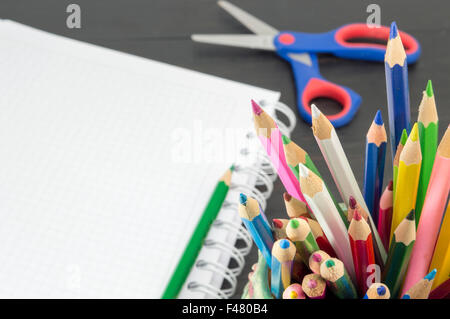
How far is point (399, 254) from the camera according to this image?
33 cm

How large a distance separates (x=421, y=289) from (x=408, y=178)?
0.06 meters

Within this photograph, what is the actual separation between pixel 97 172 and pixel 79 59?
0.55 feet

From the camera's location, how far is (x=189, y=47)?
29.3 inches

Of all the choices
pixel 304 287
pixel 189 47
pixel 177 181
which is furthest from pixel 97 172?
pixel 304 287

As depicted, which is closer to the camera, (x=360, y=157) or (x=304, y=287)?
(x=304, y=287)

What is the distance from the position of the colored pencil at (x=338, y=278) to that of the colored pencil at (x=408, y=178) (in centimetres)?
4

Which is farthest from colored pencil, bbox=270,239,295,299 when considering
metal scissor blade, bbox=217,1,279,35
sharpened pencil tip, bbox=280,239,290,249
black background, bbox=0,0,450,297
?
metal scissor blade, bbox=217,1,279,35

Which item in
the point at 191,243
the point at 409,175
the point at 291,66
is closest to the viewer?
the point at 409,175

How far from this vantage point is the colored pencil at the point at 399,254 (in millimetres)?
307

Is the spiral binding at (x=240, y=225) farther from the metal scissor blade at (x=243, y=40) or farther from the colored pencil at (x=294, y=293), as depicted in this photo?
the colored pencil at (x=294, y=293)

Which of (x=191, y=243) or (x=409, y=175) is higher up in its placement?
(x=409, y=175)

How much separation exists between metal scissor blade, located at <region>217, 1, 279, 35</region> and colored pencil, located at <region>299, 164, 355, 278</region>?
1.43ft

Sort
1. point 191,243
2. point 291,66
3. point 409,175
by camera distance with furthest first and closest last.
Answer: point 291,66
point 191,243
point 409,175

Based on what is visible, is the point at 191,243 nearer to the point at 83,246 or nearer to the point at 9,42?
the point at 83,246
